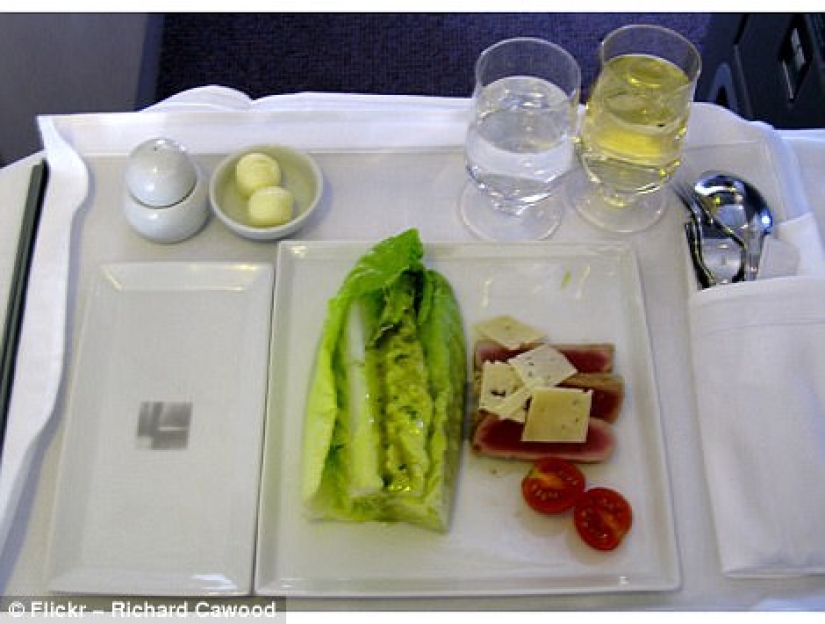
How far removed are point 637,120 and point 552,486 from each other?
16.0 inches

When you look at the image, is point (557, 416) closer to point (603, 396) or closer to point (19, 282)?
point (603, 396)

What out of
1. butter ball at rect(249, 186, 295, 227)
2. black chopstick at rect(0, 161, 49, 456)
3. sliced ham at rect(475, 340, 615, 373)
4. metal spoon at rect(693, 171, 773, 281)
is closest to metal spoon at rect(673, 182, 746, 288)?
metal spoon at rect(693, 171, 773, 281)

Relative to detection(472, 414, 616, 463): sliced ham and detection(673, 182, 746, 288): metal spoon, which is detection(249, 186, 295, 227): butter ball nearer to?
detection(472, 414, 616, 463): sliced ham

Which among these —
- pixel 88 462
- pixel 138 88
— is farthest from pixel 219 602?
pixel 138 88

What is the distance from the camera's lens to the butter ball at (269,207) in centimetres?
98

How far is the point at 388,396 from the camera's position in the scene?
2.85ft

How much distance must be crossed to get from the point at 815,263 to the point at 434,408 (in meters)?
0.47

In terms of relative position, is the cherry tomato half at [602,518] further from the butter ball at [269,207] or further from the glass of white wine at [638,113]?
the butter ball at [269,207]

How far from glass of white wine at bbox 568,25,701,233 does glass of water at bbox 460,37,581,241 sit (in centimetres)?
3

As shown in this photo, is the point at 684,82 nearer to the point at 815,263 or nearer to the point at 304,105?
the point at 815,263

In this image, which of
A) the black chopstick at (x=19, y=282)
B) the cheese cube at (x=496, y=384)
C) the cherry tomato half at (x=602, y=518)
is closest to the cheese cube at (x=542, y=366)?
the cheese cube at (x=496, y=384)

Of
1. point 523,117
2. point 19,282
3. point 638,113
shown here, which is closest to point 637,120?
point 638,113

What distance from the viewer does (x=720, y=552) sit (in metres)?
0.80

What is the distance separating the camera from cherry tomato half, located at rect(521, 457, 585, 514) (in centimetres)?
80
